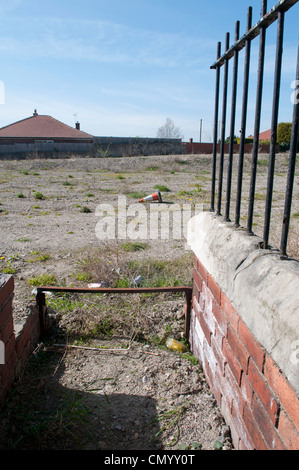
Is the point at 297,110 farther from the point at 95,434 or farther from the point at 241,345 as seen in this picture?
the point at 95,434

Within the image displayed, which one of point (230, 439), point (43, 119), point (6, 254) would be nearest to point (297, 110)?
point (230, 439)

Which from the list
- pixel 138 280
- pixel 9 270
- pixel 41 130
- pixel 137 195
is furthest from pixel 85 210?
pixel 41 130

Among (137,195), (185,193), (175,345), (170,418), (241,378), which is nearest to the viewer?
(241,378)

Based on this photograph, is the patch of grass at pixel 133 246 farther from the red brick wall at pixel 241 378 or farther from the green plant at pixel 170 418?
the green plant at pixel 170 418

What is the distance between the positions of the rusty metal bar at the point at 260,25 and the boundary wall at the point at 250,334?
937 mm

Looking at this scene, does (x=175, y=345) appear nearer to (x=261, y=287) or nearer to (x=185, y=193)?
(x=261, y=287)

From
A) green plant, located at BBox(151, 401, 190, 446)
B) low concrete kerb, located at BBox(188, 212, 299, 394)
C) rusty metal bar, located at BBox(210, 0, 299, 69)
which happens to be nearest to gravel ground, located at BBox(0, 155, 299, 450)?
green plant, located at BBox(151, 401, 190, 446)

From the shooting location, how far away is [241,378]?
5.03ft

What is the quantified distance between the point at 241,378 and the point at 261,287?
527mm

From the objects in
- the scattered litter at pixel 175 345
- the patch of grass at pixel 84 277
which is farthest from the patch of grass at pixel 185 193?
the scattered litter at pixel 175 345

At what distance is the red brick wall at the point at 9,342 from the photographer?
205 cm

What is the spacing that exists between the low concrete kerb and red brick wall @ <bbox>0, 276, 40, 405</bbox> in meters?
1.26

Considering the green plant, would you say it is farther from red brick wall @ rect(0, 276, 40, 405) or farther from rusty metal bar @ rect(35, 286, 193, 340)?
red brick wall @ rect(0, 276, 40, 405)

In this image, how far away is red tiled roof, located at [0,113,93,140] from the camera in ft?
117
